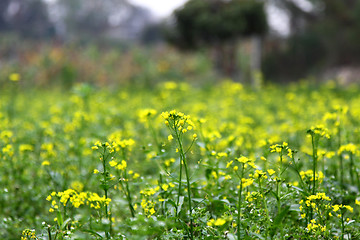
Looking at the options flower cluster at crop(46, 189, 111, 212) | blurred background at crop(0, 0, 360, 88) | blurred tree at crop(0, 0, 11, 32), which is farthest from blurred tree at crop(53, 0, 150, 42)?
flower cluster at crop(46, 189, 111, 212)

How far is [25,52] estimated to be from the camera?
16.2m

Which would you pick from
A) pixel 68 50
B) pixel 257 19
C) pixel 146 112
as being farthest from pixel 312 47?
pixel 146 112

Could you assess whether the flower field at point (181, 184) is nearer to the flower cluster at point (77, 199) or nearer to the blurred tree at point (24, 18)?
the flower cluster at point (77, 199)

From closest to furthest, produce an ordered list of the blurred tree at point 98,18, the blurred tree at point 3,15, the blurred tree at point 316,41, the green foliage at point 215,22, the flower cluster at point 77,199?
the flower cluster at point 77,199
the green foliage at point 215,22
the blurred tree at point 316,41
the blurred tree at point 3,15
the blurred tree at point 98,18

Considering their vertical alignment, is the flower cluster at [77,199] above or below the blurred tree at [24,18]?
below

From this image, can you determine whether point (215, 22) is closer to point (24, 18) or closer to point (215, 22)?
point (215, 22)

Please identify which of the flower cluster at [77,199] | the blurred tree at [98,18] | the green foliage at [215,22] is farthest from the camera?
the blurred tree at [98,18]

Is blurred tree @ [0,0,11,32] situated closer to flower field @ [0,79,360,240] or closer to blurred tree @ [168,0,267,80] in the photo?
blurred tree @ [168,0,267,80]

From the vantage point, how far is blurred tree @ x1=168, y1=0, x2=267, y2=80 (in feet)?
30.6

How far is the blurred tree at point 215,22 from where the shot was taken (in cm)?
932

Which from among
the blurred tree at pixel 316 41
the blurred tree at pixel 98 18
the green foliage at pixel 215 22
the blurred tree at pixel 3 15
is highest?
the blurred tree at pixel 98 18

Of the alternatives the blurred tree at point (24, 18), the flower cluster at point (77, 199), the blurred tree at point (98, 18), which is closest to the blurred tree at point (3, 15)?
the blurred tree at point (24, 18)

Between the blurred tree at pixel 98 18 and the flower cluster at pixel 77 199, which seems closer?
the flower cluster at pixel 77 199

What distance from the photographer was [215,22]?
9.42m
